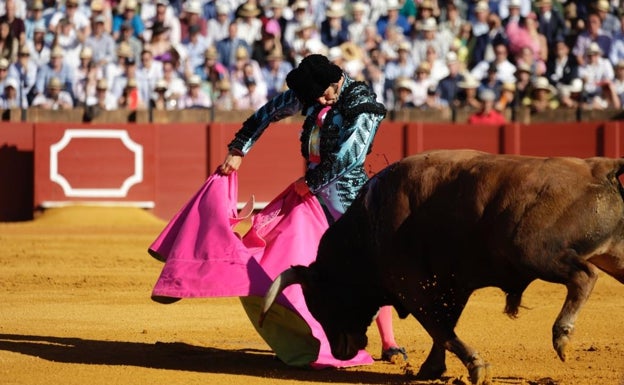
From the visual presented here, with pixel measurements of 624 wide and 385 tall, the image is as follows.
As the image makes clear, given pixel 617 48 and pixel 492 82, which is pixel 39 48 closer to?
pixel 492 82

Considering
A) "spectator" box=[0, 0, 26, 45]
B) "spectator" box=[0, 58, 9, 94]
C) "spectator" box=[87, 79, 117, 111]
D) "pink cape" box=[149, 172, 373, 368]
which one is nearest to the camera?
"pink cape" box=[149, 172, 373, 368]

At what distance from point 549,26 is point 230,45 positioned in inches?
122

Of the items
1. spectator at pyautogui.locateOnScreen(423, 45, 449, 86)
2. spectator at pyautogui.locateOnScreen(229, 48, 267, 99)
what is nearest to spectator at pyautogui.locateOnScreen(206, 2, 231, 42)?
spectator at pyautogui.locateOnScreen(229, 48, 267, 99)

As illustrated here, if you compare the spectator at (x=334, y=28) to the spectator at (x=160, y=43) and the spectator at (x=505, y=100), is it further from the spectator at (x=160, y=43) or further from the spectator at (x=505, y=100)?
the spectator at (x=505, y=100)

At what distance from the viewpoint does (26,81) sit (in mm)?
12008

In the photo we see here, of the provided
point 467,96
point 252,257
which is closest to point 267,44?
point 467,96

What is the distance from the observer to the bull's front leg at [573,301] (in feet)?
13.2

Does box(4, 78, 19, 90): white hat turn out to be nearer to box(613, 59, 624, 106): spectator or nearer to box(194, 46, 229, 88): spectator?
box(194, 46, 229, 88): spectator

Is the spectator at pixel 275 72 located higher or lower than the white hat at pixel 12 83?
higher

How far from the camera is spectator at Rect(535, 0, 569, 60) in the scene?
40.9 ft

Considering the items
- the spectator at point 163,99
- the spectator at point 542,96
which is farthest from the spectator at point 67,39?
the spectator at point 542,96

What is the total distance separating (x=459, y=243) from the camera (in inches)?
173

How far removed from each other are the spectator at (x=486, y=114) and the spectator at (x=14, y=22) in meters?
4.31

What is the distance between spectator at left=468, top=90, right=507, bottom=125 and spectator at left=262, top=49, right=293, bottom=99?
5.94ft
